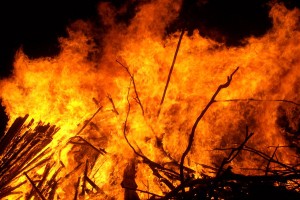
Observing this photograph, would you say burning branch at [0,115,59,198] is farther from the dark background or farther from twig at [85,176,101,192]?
the dark background

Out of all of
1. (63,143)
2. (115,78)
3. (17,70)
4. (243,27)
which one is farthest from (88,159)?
(243,27)

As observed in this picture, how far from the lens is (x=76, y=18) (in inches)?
254

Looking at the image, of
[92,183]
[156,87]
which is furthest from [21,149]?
[156,87]

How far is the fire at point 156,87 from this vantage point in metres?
5.18

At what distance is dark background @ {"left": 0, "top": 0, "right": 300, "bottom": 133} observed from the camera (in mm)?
6117

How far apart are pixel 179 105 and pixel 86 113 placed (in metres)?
1.65

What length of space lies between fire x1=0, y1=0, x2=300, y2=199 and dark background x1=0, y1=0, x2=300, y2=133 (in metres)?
0.64

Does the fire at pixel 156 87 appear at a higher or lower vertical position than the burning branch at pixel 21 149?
higher

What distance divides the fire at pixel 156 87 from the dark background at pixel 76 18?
0.64 metres

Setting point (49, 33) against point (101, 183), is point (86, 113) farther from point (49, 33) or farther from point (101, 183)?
point (49, 33)

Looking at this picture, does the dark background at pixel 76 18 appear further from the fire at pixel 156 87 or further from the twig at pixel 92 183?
the twig at pixel 92 183

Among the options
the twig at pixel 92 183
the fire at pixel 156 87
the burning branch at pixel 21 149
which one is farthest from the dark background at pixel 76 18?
the twig at pixel 92 183

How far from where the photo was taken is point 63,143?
196 inches

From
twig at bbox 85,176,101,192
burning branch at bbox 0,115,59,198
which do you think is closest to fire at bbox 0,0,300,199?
burning branch at bbox 0,115,59,198
